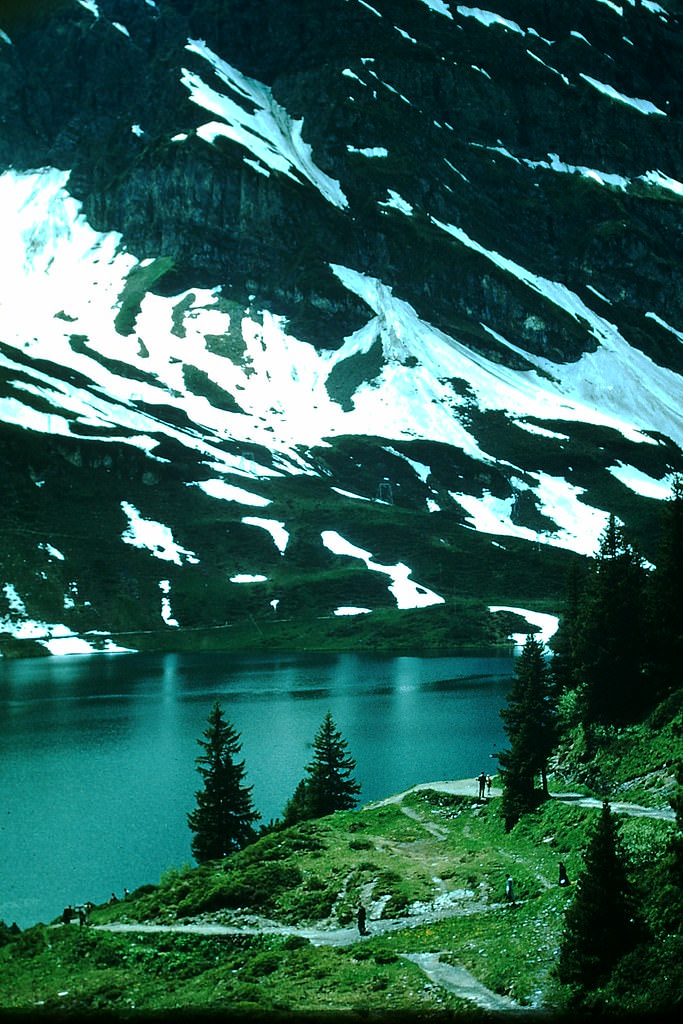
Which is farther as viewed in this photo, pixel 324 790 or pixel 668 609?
pixel 324 790

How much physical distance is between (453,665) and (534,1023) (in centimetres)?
16654

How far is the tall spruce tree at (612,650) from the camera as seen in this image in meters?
56.1

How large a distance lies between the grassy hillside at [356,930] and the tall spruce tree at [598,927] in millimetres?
879

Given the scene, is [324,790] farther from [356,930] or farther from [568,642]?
[356,930]

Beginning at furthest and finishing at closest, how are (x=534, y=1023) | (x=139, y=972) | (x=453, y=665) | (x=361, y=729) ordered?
(x=453, y=665) < (x=361, y=729) < (x=139, y=972) < (x=534, y=1023)

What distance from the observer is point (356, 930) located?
1508 inches

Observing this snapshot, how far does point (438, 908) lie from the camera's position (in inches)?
1553

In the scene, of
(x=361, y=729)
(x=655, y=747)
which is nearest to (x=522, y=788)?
(x=655, y=747)

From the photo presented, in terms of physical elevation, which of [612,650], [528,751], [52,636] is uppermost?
[612,650]

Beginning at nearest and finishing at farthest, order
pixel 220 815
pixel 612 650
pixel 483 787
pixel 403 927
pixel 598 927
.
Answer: pixel 598 927
pixel 403 927
pixel 612 650
pixel 483 787
pixel 220 815

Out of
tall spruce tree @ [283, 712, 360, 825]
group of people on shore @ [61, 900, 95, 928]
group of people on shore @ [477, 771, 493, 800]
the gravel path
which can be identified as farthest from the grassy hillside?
tall spruce tree @ [283, 712, 360, 825]

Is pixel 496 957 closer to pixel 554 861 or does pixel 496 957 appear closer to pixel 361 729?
pixel 554 861

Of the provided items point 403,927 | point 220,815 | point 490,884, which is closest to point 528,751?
point 490,884

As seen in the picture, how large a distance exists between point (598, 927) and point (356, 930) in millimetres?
14746
